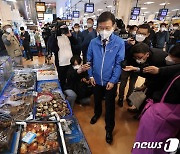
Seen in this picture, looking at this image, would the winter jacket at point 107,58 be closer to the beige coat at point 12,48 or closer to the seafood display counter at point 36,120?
the seafood display counter at point 36,120

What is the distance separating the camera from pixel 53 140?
51.1 inches

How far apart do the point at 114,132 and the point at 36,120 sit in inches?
55.2

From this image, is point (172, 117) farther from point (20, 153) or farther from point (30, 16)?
point (30, 16)

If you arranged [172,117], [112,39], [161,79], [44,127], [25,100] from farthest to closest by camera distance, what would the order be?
[25,100] → [112,39] → [161,79] → [44,127] → [172,117]

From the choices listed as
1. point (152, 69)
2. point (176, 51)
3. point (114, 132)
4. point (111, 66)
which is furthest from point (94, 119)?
point (176, 51)

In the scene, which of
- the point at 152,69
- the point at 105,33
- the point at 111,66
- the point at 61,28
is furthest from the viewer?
the point at 61,28

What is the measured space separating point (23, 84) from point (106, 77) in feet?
5.03

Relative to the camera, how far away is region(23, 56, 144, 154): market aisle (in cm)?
206

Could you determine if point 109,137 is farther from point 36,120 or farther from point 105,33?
point 105,33

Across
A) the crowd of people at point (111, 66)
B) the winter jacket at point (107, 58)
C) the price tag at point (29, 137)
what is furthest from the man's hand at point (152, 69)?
the price tag at point (29, 137)

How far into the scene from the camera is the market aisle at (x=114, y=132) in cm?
206

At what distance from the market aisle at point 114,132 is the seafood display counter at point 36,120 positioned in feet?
2.05

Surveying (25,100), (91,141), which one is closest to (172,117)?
(91,141)

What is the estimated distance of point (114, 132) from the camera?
239cm
